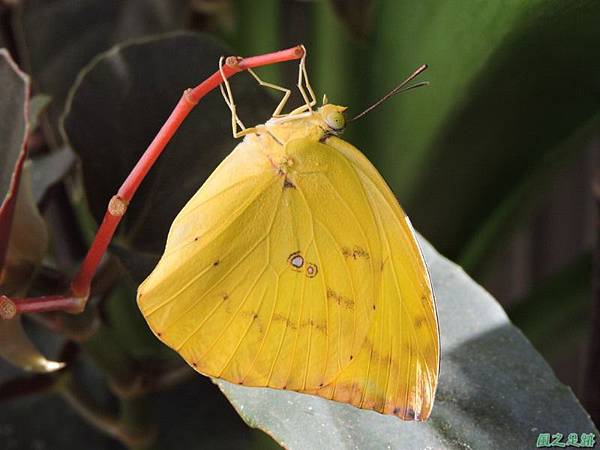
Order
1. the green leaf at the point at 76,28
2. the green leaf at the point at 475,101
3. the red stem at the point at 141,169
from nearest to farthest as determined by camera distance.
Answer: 1. the red stem at the point at 141,169
2. the green leaf at the point at 475,101
3. the green leaf at the point at 76,28

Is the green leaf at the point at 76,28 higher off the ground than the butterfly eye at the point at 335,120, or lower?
Result: higher

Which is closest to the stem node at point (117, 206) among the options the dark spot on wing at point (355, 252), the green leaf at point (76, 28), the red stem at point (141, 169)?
the red stem at point (141, 169)

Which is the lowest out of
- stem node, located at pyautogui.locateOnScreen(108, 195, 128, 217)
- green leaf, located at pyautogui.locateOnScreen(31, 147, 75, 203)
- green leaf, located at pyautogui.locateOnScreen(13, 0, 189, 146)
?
green leaf, located at pyautogui.locateOnScreen(31, 147, 75, 203)

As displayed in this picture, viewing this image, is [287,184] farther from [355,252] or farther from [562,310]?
[562,310]

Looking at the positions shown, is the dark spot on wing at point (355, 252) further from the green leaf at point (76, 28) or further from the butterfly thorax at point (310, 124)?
the green leaf at point (76, 28)

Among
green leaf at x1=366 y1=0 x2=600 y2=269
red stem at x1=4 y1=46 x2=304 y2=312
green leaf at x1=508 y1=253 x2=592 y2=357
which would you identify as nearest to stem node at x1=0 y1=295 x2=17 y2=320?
red stem at x1=4 y1=46 x2=304 y2=312

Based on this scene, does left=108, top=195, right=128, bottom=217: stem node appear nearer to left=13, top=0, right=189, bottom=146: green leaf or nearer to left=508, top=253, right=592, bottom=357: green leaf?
left=13, top=0, right=189, bottom=146: green leaf

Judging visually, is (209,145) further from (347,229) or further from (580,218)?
(580,218)
